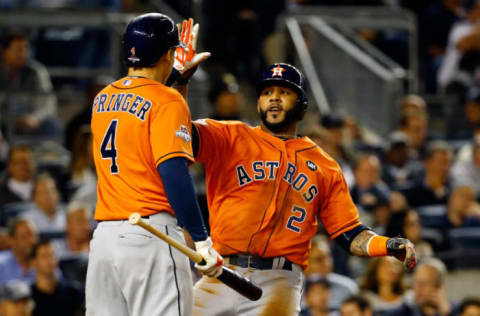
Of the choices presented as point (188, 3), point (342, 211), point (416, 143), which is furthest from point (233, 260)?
point (188, 3)

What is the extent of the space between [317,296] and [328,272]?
1.53 feet

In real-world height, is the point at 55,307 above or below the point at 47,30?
below

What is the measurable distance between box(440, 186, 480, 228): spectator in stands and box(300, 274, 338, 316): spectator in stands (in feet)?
6.60

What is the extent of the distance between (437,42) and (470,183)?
343 centimetres

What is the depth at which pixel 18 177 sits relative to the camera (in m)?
10.2

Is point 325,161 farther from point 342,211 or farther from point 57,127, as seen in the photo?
point 57,127

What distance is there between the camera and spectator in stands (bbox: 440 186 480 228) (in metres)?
10.5

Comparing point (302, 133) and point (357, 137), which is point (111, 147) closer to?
point (302, 133)

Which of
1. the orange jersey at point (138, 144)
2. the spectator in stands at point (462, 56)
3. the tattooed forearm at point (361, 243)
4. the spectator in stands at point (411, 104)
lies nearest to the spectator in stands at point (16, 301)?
the tattooed forearm at point (361, 243)

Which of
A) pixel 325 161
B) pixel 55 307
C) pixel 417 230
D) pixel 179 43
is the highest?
pixel 179 43

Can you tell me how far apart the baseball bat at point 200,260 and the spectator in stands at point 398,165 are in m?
6.32

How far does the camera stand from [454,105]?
43.0 feet

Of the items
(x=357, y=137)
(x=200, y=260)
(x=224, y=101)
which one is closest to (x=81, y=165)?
(x=224, y=101)

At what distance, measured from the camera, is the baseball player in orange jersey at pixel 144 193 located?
4926 millimetres
